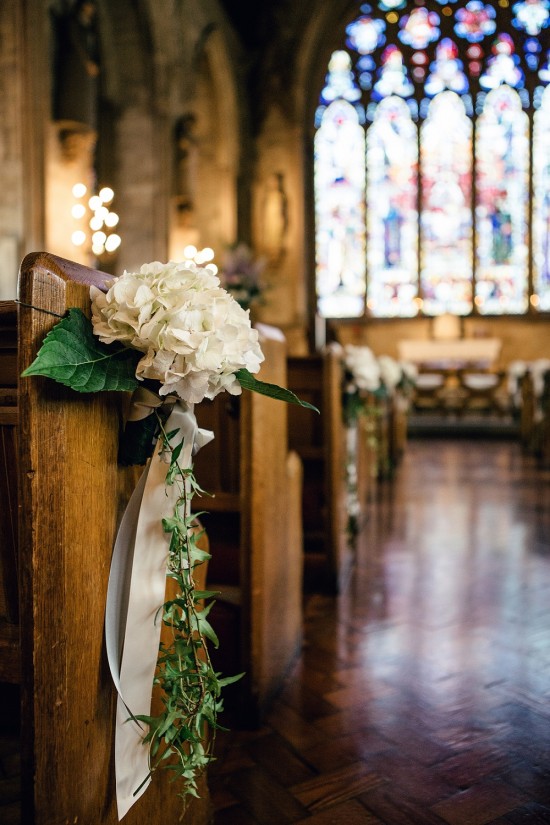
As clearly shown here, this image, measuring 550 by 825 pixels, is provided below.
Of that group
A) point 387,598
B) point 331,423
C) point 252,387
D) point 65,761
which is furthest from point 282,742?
point 331,423

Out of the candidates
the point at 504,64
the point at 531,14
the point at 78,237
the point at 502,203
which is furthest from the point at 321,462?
the point at 531,14

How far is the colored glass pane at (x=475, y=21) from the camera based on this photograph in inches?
492

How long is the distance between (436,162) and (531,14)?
2.88m

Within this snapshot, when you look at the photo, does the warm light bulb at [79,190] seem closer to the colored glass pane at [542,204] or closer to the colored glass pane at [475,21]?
the colored glass pane at [542,204]

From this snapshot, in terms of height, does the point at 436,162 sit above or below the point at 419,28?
below

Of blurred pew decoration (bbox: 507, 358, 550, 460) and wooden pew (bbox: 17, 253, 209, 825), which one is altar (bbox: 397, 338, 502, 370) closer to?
blurred pew decoration (bbox: 507, 358, 550, 460)

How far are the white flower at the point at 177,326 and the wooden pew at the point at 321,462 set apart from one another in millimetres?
1988

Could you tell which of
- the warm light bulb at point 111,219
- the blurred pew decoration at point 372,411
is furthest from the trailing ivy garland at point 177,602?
the warm light bulb at point 111,219

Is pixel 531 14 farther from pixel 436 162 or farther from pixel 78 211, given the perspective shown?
pixel 78 211

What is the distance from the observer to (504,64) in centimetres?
1252

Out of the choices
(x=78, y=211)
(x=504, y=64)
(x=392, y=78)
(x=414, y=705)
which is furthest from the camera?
(x=392, y=78)

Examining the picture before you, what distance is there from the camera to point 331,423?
10.3 feet

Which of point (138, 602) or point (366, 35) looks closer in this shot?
point (138, 602)

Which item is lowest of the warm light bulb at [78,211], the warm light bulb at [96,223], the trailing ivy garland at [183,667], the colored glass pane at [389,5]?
the trailing ivy garland at [183,667]
